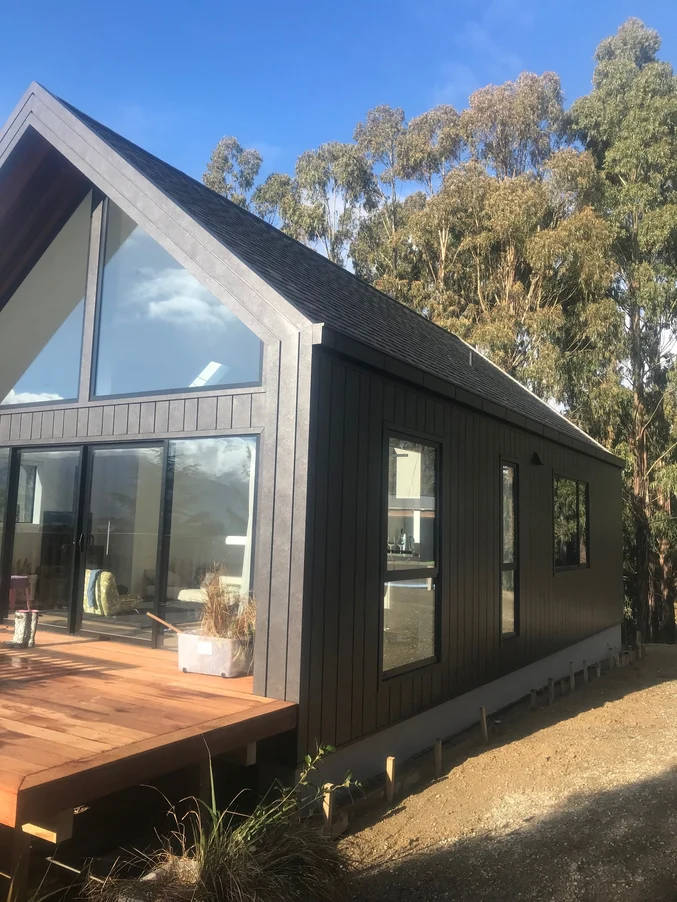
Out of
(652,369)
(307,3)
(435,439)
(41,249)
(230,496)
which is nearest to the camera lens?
(230,496)

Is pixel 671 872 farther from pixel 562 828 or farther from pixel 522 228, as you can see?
pixel 522 228

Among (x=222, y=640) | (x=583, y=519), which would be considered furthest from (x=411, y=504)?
(x=583, y=519)

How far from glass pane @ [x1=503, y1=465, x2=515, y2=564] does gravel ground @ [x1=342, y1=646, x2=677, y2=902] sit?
1.68 meters

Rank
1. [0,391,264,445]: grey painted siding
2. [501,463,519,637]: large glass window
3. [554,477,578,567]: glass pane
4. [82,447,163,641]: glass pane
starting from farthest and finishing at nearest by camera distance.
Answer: [554,477,578,567]: glass pane < [501,463,519,637]: large glass window < [82,447,163,641]: glass pane < [0,391,264,445]: grey painted siding

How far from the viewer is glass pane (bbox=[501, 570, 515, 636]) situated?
7273 mm

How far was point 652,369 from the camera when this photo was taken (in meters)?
17.4

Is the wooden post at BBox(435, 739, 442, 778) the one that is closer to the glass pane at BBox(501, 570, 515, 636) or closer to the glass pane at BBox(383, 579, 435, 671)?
the glass pane at BBox(383, 579, 435, 671)

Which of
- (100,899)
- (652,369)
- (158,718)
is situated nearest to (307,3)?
(652,369)

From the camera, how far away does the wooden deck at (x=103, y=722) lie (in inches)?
110

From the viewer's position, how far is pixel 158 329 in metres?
5.71

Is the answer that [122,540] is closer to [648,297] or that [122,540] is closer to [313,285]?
[313,285]

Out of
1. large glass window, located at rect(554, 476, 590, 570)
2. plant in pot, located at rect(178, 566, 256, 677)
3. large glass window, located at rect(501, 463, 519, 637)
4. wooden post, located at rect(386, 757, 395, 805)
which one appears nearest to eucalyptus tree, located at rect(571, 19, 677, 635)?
large glass window, located at rect(554, 476, 590, 570)

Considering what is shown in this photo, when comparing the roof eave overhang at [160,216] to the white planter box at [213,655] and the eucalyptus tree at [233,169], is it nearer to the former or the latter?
the white planter box at [213,655]

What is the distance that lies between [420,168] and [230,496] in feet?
69.3
